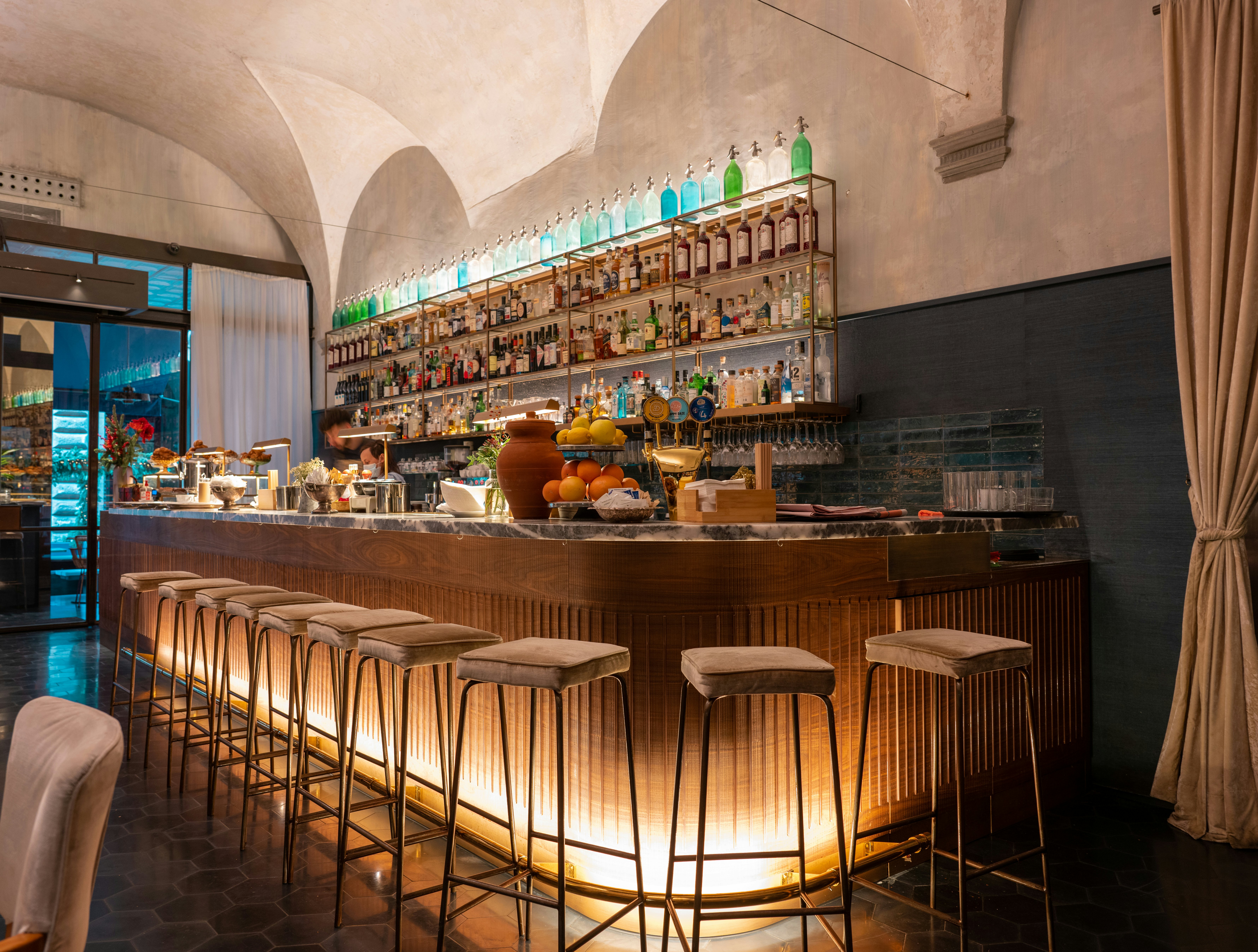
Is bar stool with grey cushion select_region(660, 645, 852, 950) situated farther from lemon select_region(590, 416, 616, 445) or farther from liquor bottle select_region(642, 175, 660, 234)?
liquor bottle select_region(642, 175, 660, 234)

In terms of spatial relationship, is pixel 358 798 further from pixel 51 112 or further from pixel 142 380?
pixel 51 112

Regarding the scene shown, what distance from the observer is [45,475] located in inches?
314

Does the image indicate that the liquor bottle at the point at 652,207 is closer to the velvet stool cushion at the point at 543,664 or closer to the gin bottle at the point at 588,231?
the gin bottle at the point at 588,231

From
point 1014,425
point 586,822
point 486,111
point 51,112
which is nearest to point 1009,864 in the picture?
point 586,822

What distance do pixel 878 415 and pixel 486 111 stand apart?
167 inches

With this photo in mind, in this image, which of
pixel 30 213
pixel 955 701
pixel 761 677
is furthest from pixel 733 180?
pixel 30 213

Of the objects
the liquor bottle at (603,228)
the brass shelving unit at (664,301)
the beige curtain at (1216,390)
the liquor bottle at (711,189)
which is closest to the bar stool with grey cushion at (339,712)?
the brass shelving unit at (664,301)

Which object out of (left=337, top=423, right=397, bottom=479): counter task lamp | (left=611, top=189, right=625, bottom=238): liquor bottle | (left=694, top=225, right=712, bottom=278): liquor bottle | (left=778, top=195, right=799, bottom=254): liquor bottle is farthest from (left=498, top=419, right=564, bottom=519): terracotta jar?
(left=611, top=189, right=625, bottom=238): liquor bottle

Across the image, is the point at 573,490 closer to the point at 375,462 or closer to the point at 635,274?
the point at 635,274

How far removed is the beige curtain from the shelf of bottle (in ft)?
5.27

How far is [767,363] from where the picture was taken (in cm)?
485

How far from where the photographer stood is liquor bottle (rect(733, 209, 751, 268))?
4574 millimetres

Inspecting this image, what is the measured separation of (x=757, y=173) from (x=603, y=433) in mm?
2558

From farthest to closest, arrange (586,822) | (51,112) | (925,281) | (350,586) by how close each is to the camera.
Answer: (51,112) → (925,281) → (350,586) → (586,822)
